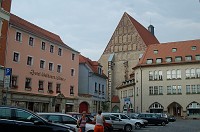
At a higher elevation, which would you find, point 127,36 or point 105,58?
point 127,36

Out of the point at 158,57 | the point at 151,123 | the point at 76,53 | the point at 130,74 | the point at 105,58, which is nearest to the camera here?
the point at 151,123

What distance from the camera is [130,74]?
74312mm

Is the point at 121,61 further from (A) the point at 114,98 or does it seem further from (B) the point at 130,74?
(A) the point at 114,98

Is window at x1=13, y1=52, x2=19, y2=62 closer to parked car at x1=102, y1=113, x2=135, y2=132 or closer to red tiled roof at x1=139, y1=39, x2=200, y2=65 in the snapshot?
parked car at x1=102, y1=113, x2=135, y2=132

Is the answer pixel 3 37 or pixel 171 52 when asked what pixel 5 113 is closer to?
pixel 3 37

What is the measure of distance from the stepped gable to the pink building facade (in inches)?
1222

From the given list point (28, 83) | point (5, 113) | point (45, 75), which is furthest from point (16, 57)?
point (5, 113)

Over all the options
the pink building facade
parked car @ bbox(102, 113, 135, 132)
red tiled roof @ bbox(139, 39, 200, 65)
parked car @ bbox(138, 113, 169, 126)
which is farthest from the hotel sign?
red tiled roof @ bbox(139, 39, 200, 65)

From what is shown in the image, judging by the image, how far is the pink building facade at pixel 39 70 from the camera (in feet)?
112

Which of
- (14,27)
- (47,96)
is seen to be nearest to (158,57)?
(47,96)

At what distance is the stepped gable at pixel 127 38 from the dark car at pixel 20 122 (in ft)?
209

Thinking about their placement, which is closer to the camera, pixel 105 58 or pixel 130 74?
pixel 130 74

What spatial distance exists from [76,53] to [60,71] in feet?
16.8

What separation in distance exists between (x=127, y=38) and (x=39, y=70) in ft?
135
